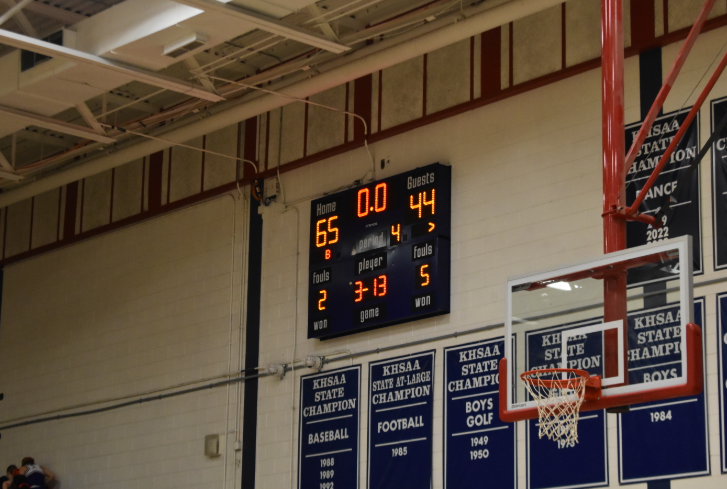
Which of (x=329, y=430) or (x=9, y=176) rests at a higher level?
(x=9, y=176)

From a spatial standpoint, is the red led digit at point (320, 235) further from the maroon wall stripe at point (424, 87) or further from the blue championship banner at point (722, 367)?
the blue championship banner at point (722, 367)

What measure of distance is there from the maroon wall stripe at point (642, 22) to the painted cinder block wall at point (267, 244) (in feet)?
0.26

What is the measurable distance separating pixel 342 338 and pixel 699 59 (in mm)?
5453

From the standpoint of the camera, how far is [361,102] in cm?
1480

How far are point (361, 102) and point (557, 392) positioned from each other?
7143mm

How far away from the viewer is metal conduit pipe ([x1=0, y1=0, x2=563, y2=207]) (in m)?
12.4

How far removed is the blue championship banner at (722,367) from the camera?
1030 centimetres

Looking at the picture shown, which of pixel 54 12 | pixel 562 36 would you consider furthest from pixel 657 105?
pixel 54 12

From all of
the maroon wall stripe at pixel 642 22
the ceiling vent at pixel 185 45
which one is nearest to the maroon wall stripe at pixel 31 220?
the ceiling vent at pixel 185 45

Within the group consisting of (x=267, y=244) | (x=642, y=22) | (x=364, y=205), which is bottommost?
(x=267, y=244)

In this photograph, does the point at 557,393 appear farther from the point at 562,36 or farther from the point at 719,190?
the point at 562,36

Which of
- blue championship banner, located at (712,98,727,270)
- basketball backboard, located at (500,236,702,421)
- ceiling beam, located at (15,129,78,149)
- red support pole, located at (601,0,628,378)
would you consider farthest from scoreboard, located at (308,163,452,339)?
ceiling beam, located at (15,129,78,149)

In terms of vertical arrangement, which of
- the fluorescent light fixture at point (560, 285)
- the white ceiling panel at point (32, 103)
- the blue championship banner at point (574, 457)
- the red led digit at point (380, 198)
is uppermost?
the white ceiling panel at point (32, 103)

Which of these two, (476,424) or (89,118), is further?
(89,118)
